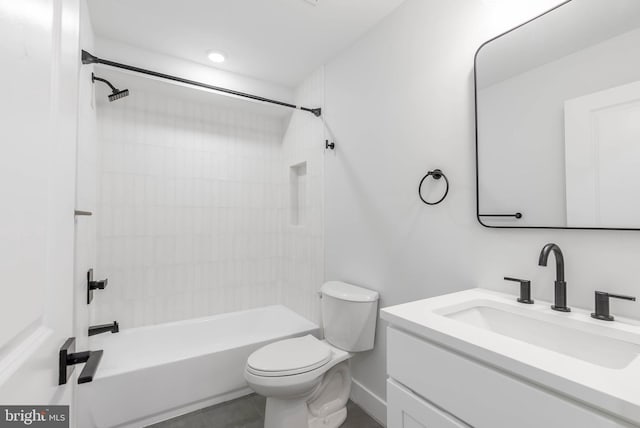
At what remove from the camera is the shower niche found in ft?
9.27

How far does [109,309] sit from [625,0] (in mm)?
3274

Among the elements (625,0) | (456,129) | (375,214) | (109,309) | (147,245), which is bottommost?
(109,309)

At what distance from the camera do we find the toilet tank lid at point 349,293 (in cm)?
176

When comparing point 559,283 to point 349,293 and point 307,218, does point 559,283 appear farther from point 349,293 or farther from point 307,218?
point 307,218

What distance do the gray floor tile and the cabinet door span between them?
967 millimetres

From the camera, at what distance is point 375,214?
1.85 m

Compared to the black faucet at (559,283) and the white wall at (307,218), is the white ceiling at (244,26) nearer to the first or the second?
the white wall at (307,218)

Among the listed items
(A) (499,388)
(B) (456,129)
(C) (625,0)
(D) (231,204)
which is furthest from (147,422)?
(C) (625,0)

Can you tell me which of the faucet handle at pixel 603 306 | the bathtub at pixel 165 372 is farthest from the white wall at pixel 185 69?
the faucet handle at pixel 603 306

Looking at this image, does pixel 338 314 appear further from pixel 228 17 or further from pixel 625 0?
pixel 228 17

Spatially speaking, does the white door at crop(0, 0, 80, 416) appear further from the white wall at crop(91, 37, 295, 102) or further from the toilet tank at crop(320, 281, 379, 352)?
the white wall at crop(91, 37, 295, 102)

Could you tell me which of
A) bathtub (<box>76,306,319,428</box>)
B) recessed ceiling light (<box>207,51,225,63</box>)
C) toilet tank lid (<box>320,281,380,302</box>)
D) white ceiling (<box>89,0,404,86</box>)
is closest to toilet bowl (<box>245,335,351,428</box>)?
toilet tank lid (<box>320,281,380,302</box>)

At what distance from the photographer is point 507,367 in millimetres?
683

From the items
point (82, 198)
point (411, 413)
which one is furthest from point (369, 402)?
point (82, 198)
